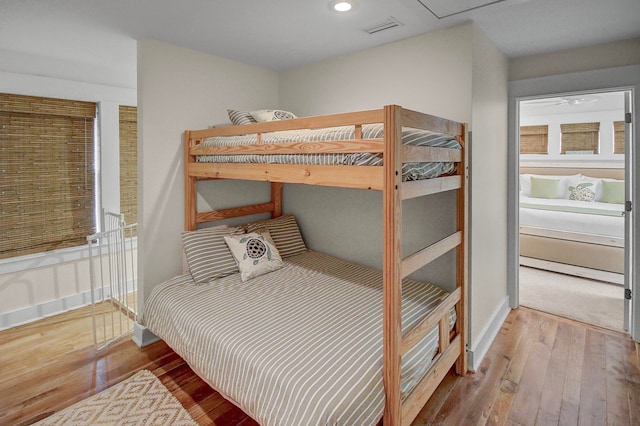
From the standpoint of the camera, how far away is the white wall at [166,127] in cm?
259

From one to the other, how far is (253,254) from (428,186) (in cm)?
148

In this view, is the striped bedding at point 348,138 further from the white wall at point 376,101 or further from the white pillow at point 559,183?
the white pillow at point 559,183

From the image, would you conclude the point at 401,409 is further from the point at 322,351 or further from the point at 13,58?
the point at 13,58

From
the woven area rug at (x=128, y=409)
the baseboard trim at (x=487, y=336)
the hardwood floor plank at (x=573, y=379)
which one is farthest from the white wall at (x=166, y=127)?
the hardwood floor plank at (x=573, y=379)

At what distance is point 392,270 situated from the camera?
1.51 metres

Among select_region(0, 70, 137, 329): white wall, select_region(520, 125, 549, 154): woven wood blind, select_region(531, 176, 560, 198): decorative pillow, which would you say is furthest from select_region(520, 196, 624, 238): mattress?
select_region(0, 70, 137, 329): white wall

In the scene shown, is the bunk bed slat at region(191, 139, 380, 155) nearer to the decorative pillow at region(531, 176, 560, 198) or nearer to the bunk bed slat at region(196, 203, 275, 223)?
the bunk bed slat at region(196, 203, 275, 223)

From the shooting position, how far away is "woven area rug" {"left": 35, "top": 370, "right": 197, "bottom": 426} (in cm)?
191

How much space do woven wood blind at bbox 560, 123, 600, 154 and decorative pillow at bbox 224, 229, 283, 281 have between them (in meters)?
5.53

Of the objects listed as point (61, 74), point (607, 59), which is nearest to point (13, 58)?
point (61, 74)

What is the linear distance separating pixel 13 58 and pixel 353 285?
135 inches

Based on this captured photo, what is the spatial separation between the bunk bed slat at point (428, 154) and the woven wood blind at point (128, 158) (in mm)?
3325

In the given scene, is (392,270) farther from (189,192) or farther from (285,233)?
(189,192)

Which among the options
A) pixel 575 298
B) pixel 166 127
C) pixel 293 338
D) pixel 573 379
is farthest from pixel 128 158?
pixel 575 298
